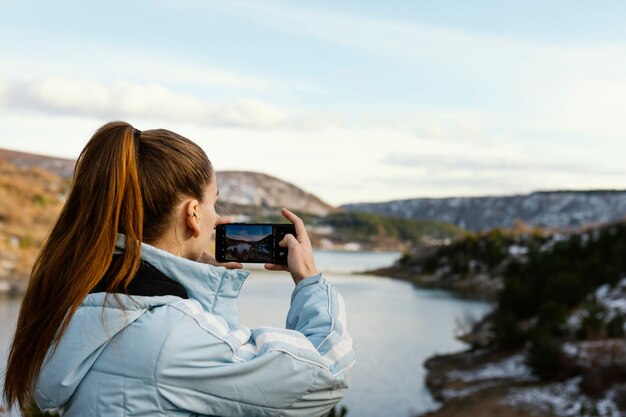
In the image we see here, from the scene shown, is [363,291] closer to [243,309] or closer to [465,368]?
[243,309]

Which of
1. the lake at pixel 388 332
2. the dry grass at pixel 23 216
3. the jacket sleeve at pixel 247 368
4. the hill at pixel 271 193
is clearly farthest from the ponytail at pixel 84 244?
the hill at pixel 271 193

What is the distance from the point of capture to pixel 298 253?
1170mm

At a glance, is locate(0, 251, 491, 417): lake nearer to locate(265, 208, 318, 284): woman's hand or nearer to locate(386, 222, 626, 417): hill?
locate(386, 222, 626, 417): hill

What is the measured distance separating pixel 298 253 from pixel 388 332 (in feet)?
55.3

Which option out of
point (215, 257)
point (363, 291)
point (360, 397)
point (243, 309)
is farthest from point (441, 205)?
point (215, 257)

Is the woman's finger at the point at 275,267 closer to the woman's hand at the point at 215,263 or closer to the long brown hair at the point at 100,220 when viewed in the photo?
the woman's hand at the point at 215,263

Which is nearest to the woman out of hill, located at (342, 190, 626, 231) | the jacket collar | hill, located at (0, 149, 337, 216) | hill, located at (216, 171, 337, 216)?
the jacket collar

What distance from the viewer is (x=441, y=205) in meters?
96.5

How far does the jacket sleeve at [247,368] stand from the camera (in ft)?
3.06

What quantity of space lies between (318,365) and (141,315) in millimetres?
233

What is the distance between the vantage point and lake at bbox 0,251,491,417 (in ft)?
36.1

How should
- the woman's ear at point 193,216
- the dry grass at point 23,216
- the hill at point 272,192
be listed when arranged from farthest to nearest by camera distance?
the hill at point 272,192
the dry grass at point 23,216
the woman's ear at point 193,216

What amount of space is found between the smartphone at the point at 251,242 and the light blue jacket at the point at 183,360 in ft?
0.61

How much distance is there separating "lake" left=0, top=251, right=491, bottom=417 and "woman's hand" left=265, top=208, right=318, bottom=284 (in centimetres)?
283
